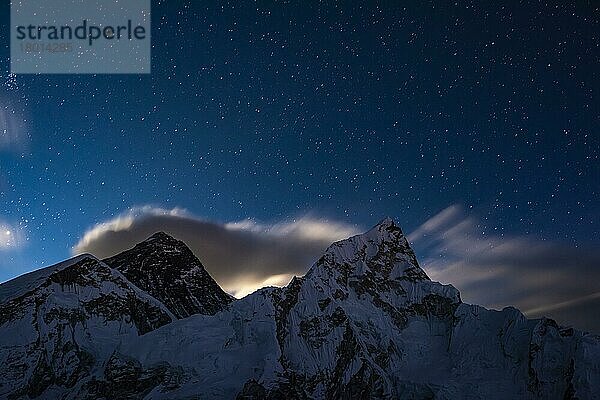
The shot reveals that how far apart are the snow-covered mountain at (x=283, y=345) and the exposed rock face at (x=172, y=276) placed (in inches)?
295

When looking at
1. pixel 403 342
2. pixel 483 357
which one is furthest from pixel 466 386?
pixel 403 342

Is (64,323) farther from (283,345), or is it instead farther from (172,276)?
(283,345)

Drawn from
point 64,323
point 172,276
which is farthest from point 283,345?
point 172,276

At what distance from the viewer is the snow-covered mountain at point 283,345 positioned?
124 metres

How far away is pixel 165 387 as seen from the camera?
392 feet

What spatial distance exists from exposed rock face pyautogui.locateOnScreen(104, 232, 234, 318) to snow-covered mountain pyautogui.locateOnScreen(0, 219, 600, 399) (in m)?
7.49

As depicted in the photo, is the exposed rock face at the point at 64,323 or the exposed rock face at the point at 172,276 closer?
the exposed rock face at the point at 64,323

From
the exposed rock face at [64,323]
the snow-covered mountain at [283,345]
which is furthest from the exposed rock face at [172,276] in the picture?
the exposed rock face at [64,323]

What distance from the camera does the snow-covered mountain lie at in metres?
124

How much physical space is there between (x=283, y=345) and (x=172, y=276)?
6179 cm

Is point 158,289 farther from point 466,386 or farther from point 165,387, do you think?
point 466,386

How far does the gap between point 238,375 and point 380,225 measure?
88.5 metres

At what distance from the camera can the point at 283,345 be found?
136625 mm

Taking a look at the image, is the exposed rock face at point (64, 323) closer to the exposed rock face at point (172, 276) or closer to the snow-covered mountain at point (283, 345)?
the snow-covered mountain at point (283, 345)
